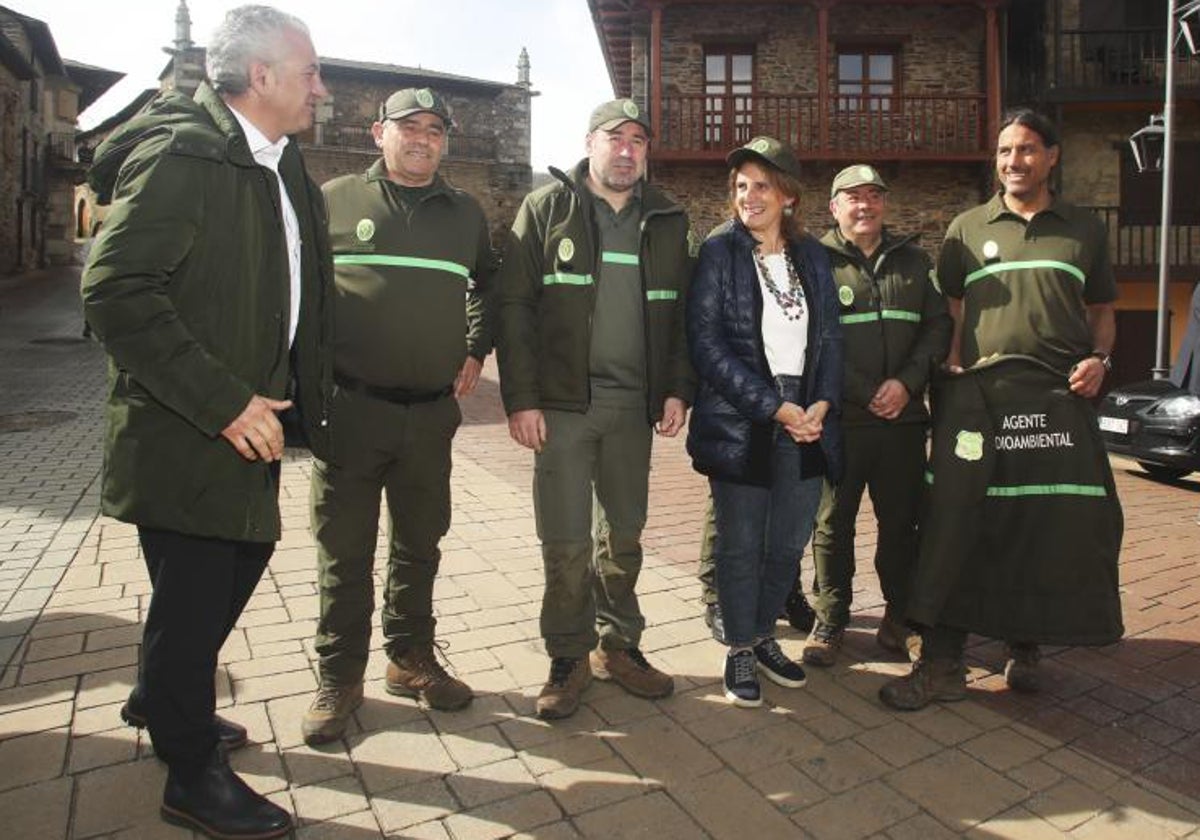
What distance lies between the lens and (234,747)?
2732 mm

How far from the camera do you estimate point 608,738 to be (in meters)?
2.88

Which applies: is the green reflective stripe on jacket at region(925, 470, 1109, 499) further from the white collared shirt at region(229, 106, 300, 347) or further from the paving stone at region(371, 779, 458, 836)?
the white collared shirt at region(229, 106, 300, 347)

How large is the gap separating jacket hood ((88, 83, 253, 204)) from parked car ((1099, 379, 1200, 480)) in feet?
25.1

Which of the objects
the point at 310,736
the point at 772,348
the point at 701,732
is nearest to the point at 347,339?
the point at 310,736

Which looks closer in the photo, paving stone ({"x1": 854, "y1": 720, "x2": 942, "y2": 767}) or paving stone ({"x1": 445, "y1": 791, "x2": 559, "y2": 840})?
paving stone ({"x1": 445, "y1": 791, "x2": 559, "y2": 840})

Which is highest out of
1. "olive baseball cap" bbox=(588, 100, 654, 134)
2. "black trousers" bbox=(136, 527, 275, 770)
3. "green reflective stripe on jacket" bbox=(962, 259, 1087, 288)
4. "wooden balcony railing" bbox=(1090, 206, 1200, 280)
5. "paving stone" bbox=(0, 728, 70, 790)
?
"wooden balcony railing" bbox=(1090, 206, 1200, 280)

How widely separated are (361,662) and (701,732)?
1221 mm

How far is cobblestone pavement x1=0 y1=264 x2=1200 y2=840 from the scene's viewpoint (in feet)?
7.97

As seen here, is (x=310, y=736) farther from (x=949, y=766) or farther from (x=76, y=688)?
(x=949, y=766)

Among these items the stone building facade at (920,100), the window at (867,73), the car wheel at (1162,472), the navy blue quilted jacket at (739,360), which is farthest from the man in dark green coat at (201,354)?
the window at (867,73)

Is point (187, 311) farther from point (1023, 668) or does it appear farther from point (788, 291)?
point (1023, 668)

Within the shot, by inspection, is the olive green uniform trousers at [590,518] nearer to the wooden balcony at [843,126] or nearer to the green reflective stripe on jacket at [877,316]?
the green reflective stripe on jacket at [877,316]

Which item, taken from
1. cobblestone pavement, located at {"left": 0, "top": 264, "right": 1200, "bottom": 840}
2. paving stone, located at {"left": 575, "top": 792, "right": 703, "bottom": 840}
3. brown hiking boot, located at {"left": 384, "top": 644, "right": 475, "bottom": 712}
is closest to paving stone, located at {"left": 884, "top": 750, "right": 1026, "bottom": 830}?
cobblestone pavement, located at {"left": 0, "top": 264, "right": 1200, "bottom": 840}

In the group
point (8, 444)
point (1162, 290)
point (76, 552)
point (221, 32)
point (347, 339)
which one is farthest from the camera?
point (1162, 290)
